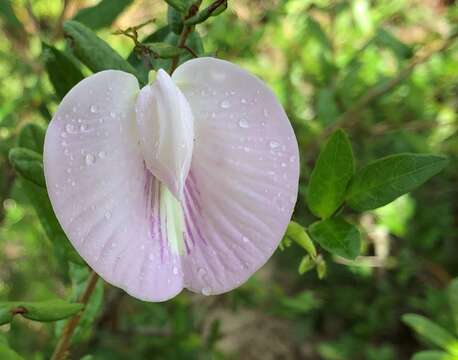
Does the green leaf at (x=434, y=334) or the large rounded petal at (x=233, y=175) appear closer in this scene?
the large rounded petal at (x=233, y=175)

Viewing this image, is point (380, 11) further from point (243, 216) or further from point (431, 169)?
point (243, 216)

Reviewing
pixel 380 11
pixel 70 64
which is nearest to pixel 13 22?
pixel 70 64

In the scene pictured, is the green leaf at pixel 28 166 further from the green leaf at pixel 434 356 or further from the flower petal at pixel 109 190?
the green leaf at pixel 434 356

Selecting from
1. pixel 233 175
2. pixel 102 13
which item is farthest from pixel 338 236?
pixel 102 13

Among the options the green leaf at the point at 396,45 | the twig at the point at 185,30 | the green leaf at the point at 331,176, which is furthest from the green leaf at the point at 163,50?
the green leaf at the point at 396,45

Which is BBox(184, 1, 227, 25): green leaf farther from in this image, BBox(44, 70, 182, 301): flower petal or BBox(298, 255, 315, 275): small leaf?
BBox(298, 255, 315, 275): small leaf

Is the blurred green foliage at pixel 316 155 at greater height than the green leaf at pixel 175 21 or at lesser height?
lesser

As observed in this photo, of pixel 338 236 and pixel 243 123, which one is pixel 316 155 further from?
pixel 243 123
